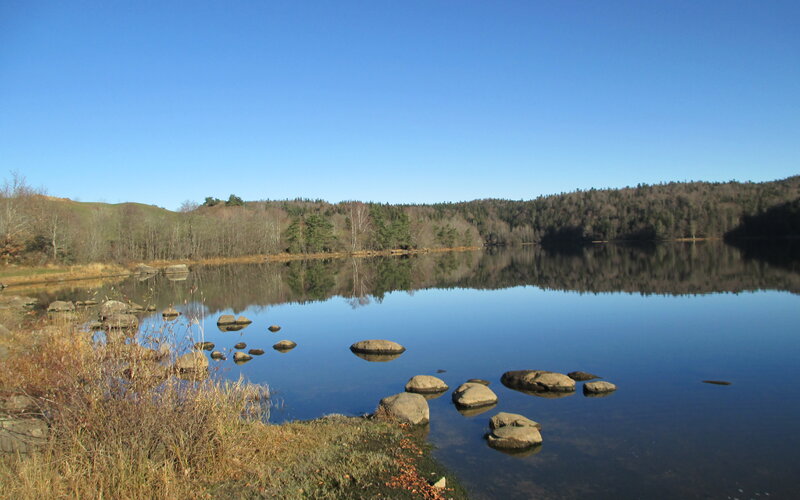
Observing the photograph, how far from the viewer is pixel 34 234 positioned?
53.6 metres

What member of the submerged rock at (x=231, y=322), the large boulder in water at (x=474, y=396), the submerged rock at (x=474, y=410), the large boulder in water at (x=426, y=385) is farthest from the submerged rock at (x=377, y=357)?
the submerged rock at (x=231, y=322)

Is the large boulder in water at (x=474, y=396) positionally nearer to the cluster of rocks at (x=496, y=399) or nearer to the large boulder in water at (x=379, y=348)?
the cluster of rocks at (x=496, y=399)

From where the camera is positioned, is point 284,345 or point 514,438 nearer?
point 514,438

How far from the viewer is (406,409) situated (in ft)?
38.7

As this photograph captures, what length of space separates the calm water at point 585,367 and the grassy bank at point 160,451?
1192mm

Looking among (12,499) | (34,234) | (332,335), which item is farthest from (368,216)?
(12,499)

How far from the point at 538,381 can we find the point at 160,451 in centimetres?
1050

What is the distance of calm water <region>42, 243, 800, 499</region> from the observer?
30.2ft

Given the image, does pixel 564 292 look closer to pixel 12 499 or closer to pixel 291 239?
pixel 12 499

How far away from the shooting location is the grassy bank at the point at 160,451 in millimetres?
6730

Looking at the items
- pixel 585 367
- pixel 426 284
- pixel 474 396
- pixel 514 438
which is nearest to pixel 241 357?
pixel 474 396

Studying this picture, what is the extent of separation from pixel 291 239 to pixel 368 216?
71.6ft

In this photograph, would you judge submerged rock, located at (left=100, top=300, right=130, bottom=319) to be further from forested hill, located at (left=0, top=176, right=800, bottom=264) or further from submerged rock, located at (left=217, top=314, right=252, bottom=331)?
forested hill, located at (left=0, top=176, right=800, bottom=264)

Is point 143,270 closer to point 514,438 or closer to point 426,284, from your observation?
point 426,284
